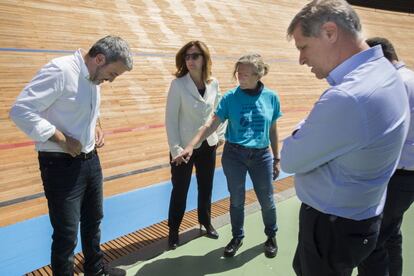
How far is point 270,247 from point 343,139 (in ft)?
6.32

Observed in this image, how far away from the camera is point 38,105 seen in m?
1.96

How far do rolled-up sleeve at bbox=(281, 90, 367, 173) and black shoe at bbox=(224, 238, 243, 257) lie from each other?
1.71 m

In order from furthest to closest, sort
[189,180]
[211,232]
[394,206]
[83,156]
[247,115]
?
[211,232] → [189,180] → [247,115] → [83,156] → [394,206]

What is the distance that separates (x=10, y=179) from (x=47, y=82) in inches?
89.3

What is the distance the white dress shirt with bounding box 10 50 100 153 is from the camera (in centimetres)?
195

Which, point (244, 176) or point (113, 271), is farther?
point (244, 176)

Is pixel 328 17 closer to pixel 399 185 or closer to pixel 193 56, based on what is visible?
pixel 399 185

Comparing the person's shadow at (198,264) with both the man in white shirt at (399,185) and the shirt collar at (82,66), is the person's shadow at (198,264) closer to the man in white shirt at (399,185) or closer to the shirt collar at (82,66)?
the man in white shirt at (399,185)

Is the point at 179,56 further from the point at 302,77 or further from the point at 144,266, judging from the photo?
the point at 302,77

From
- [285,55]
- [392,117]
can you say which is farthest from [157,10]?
[392,117]

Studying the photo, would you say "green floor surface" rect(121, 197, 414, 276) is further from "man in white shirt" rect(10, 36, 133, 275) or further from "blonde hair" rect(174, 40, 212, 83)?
"blonde hair" rect(174, 40, 212, 83)

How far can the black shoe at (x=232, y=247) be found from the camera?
2861mm

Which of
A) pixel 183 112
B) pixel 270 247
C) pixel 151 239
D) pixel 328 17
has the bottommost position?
pixel 151 239

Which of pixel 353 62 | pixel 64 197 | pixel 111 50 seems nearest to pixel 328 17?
pixel 353 62
